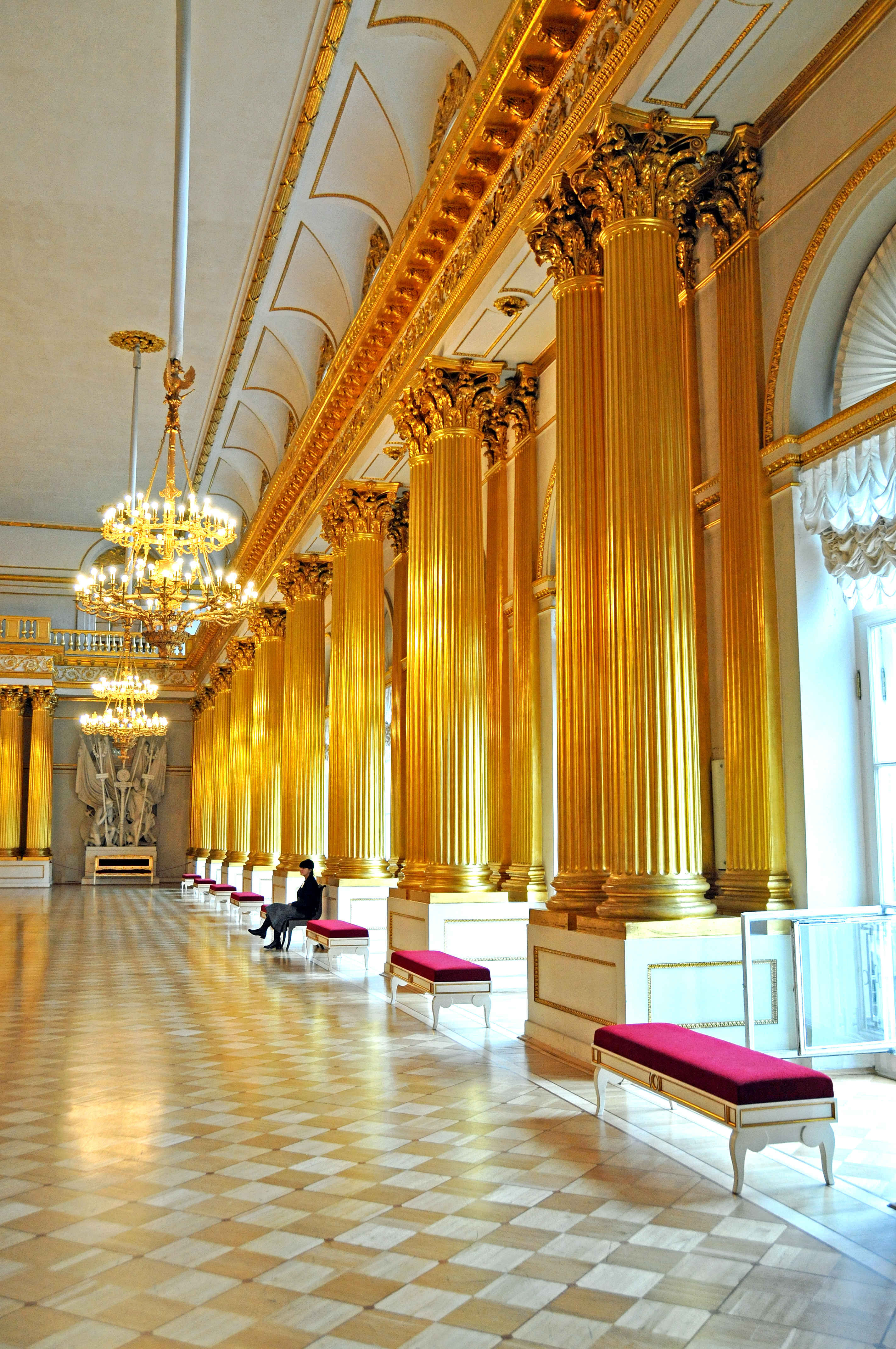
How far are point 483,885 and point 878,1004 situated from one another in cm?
427

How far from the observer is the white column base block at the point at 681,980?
5.77 meters

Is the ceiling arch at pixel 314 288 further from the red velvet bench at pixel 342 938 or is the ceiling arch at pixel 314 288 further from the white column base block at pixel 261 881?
the white column base block at pixel 261 881

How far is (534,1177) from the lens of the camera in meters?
4.23

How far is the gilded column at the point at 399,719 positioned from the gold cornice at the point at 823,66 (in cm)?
934

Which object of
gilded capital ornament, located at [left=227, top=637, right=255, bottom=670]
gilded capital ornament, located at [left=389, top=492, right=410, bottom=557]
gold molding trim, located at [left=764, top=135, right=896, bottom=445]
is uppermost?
gilded capital ornament, located at [left=389, top=492, right=410, bottom=557]

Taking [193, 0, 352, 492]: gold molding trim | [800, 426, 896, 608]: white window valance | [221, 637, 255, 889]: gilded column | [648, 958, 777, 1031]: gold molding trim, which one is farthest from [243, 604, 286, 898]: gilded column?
[648, 958, 777, 1031]: gold molding trim

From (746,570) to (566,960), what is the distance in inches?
100.0

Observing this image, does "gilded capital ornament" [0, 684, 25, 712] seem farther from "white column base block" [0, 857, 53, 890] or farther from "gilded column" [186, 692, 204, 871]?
"gilded column" [186, 692, 204, 871]

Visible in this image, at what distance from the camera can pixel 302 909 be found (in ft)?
43.5

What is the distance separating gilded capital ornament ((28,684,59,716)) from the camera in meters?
29.0

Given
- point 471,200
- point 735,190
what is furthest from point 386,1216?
point 471,200

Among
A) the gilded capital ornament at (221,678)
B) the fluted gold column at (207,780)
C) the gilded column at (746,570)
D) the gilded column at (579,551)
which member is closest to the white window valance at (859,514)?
the gilded column at (746,570)

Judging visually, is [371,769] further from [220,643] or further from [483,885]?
[220,643]

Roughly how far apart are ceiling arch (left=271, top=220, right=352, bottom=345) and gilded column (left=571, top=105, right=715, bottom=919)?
256 inches
